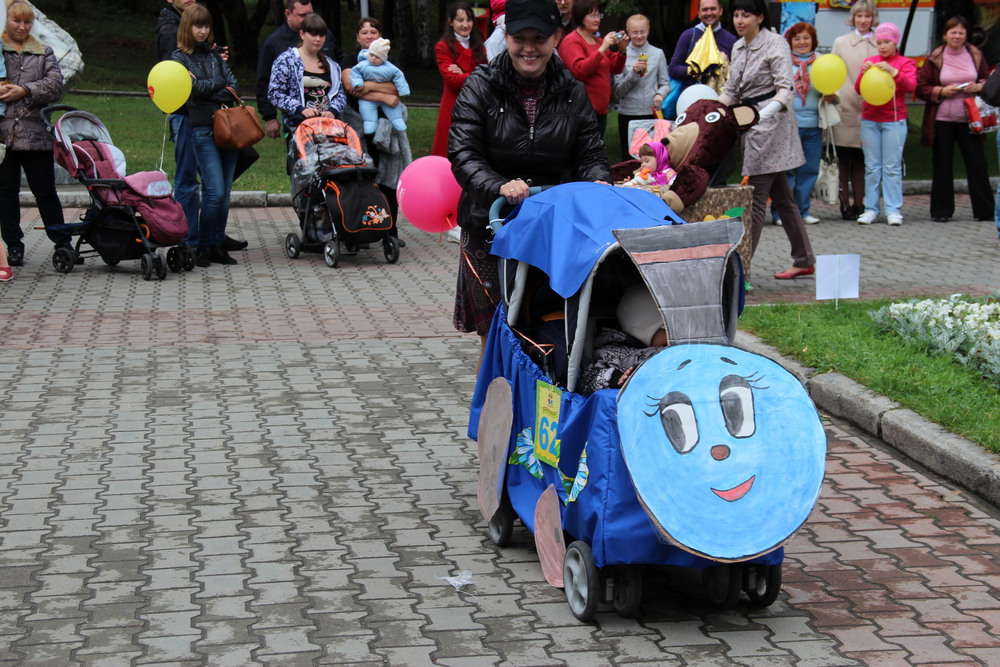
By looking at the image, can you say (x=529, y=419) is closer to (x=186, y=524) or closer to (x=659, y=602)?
(x=659, y=602)

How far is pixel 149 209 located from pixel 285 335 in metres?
2.40

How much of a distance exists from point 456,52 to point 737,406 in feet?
28.2

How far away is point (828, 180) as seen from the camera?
43.3ft

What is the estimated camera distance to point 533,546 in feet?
15.4

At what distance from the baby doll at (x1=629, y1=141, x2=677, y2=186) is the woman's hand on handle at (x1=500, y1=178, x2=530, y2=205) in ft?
10.1

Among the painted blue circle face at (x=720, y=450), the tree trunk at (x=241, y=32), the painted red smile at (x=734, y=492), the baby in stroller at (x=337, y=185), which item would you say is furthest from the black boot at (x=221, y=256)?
the tree trunk at (x=241, y=32)

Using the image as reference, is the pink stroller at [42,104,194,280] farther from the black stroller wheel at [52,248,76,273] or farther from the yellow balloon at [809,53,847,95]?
the yellow balloon at [809,53,847,95]

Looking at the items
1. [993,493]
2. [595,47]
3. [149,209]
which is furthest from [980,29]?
[993,493]

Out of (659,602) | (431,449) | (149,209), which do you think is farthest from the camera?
(149,209)

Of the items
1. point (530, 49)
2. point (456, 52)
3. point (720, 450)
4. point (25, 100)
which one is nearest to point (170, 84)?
point (25, 100)

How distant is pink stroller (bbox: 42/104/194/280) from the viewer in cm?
993

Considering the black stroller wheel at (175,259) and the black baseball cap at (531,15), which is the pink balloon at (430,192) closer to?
the black baseball cap at (531,15)

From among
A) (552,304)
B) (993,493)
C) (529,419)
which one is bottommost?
(993,493)

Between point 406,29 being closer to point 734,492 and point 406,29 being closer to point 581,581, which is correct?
point 581,581
